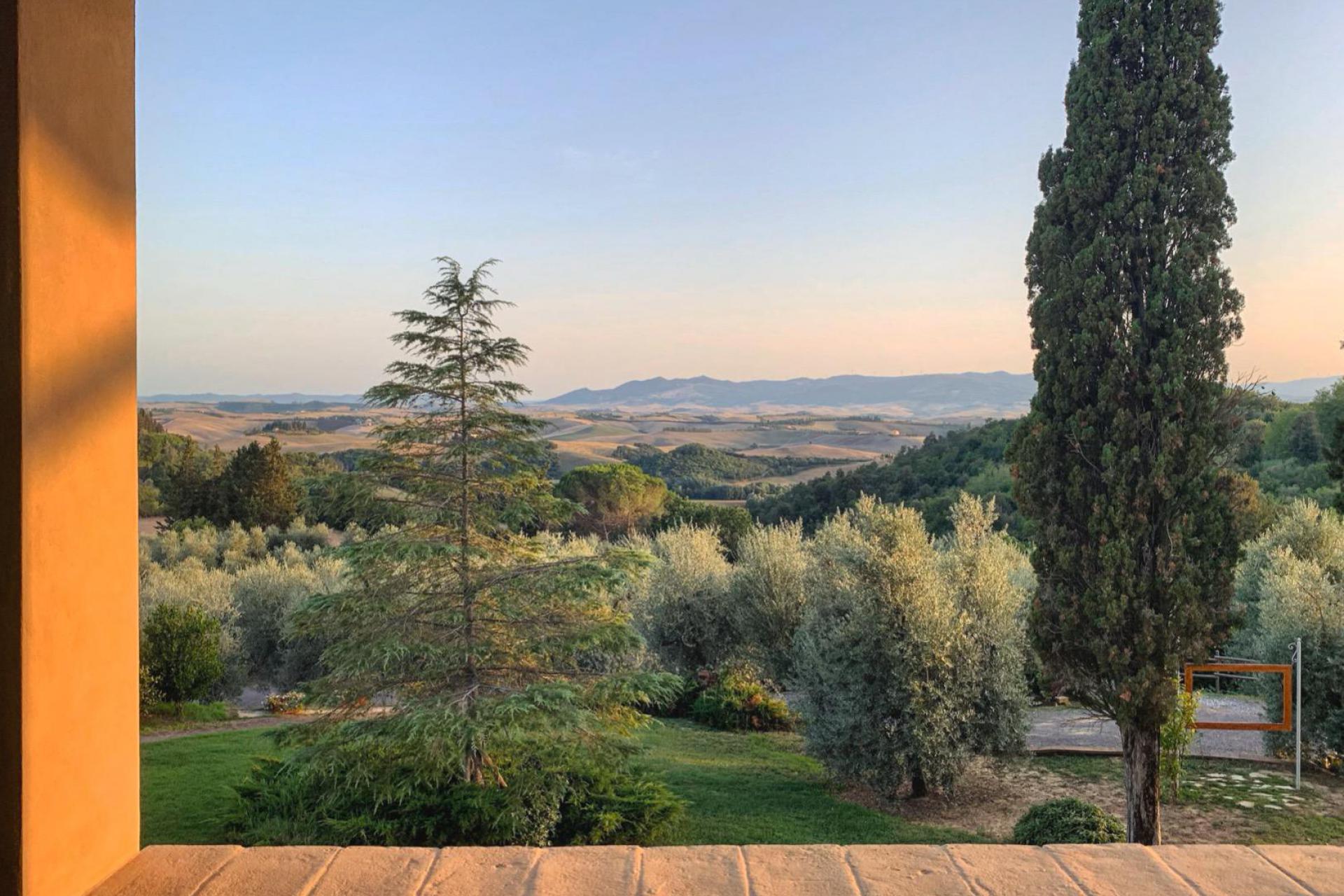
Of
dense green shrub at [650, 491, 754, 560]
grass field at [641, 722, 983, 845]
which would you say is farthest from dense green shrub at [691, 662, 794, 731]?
dense green shrub at [650, 491, 754, 560]

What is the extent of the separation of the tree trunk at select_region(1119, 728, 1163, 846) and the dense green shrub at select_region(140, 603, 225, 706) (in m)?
12.8

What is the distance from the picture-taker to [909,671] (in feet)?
30.7

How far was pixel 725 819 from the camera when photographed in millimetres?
8469

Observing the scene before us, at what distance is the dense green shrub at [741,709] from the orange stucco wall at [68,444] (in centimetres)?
1263

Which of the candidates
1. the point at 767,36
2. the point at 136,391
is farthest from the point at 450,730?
the point at 767,36

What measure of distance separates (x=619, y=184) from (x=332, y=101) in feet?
34.2

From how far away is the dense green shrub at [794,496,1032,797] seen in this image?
30.7 feet

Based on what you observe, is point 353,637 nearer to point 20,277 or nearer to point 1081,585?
point 20,277

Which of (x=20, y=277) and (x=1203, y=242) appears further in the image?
(x=1203, y=242)

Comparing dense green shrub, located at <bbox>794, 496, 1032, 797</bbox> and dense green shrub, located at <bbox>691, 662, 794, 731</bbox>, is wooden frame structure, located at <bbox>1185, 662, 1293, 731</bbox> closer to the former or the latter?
dense green shrub, located at <bbox>794, 496, 1032, 797</bbox>

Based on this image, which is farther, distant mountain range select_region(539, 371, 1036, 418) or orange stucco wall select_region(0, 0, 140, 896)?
distant mountain range select_region(539, 371, 1036, 418)

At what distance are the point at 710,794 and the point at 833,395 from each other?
251 ft

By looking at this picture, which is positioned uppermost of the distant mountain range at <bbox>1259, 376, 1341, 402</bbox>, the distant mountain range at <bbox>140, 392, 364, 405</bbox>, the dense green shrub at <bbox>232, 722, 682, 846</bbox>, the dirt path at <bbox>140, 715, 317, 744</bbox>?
the distant mountain range at <bbox>1259, 376, 1341, 402</bbox>

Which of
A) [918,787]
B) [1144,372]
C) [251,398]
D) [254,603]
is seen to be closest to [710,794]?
[918,787]
